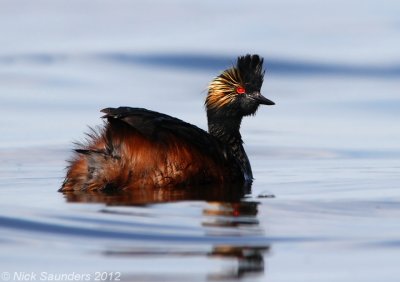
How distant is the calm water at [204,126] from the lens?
7.98 meters

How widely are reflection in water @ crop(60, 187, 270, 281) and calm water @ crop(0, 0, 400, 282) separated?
0.02m

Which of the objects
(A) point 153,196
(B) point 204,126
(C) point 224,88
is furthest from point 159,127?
(B) point 204,126

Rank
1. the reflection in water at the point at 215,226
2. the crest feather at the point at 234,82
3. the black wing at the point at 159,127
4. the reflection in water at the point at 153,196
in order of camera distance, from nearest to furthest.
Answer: the reflection in water at the point at 215,226, the reflection in water at the point at 153,196, the black wing at the point at 159,127, the crest feather at the point at 234,82

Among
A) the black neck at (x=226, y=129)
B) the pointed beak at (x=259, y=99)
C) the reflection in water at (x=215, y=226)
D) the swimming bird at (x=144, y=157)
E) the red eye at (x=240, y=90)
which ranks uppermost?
the red eye at (x=240, y=90)

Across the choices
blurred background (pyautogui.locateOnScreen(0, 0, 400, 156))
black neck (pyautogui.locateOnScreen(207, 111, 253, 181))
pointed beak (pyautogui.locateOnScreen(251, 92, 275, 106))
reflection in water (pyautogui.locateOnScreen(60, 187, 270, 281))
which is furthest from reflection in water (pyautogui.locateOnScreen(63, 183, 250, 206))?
blurred background (pyautogui.locateOnScreen(0, 0, 400, 156))

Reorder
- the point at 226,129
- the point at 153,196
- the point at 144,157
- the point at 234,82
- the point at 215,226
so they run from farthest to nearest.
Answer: the point at 226,129, the point at 234,82, the point at 144,157, the point at 153,196, the point at 215,226

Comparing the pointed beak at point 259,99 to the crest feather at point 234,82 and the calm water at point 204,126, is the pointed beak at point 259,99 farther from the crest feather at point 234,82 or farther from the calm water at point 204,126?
the calm water at point 204,126

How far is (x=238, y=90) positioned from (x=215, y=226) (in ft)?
12.1

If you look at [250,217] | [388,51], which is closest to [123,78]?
[388,51]

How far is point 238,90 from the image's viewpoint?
487 inches

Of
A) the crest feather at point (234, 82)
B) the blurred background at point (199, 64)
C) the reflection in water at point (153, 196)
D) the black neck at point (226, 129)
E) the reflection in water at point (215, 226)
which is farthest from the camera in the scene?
the blurred background at point (199, 64)

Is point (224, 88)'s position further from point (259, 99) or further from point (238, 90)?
point (259, 99)

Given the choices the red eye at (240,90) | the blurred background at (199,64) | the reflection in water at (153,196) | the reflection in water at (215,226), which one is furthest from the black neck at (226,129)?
the blurred background at (199,64)

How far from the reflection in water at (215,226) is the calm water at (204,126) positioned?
21mm
